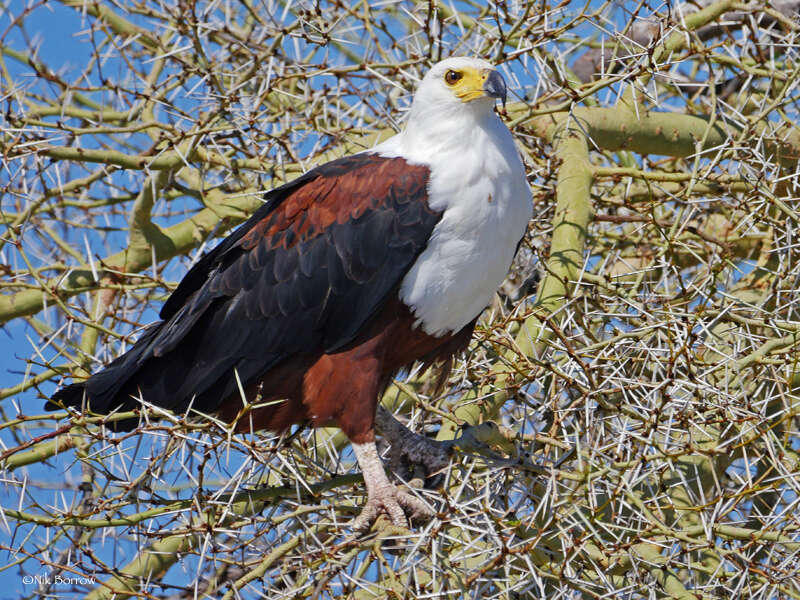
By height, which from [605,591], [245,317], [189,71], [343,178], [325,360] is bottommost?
[605,591]

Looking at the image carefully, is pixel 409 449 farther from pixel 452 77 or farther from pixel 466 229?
pixel 452 77

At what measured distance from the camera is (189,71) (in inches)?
167

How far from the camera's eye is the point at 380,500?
3.33 m

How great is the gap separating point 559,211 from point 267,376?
3.89 feet

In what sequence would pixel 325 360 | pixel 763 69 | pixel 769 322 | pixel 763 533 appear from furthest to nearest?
pixel 763 69 → pixel 325 360 → pixel 769 322 → pixel 763 533

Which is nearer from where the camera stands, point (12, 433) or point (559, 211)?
point (559, 211)

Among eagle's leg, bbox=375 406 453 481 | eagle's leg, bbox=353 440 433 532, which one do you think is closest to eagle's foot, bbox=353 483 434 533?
eagle's leg, bbox=353 440 433 532

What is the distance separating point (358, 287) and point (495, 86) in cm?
80

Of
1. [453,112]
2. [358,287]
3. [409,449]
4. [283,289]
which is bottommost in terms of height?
[409,449]

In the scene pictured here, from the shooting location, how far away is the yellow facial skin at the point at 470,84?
3.49 meters

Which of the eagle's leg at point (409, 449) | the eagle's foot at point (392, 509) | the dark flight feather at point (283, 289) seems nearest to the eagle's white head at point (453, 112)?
the dark flight feather at point (283, 289)

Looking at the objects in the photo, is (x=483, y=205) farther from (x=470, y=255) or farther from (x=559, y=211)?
(x=559, y=211)

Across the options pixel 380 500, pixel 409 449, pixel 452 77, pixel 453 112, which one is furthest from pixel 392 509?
pixel 452 77

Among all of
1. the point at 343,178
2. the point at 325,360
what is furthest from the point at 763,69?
the point at 325,360
